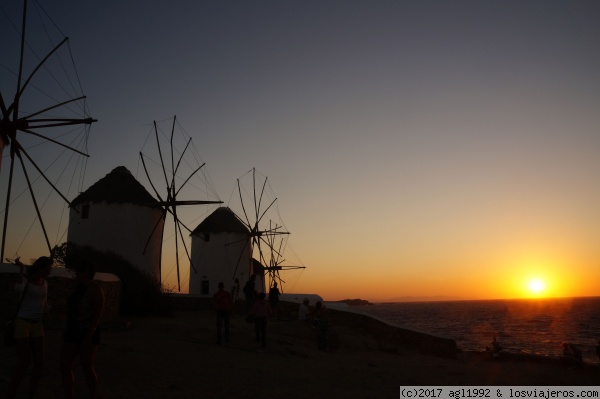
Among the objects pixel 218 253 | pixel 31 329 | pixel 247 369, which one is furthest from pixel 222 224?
pixel 31 329

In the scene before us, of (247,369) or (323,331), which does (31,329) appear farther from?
(323,331)

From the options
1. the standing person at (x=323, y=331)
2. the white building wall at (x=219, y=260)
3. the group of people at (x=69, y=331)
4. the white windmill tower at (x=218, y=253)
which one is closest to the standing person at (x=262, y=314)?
the standing person at (x=323, y=331)

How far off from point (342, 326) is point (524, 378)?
7.68 meters

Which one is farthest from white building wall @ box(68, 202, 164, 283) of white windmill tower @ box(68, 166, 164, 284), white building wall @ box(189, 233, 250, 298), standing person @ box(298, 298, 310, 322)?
standing person @ box(298, 298, 310, 322)

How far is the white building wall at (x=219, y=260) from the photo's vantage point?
3086cm

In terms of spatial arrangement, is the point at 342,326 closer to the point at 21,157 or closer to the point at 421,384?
the point at 421,384

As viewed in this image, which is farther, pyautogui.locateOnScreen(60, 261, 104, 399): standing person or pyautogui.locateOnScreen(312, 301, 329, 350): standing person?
pyautogui.locateOnScreen(312, 301, 329, 350): standing person

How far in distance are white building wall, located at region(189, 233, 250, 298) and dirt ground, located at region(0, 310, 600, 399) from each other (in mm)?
15306

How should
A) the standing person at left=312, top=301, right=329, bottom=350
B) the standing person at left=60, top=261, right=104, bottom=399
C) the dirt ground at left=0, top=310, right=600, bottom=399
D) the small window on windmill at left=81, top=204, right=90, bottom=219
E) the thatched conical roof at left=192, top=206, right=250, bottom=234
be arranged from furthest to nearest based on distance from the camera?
the thatched conical roof at left=192, top=206, right=250, bottom=234, the small window on windmill at left=81, top=204, right=90, bottom=219, the standing person at left=312, top=301, right=329, bottom=350, the dirt ground at left=0, top=310, right=600, bottom=399, the standing person at left=60, top=261, right=104, bottom=399

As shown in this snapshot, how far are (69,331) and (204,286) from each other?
26.4 meters

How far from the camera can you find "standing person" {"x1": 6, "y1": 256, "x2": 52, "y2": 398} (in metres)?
5.33

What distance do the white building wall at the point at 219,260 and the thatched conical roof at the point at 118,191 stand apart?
790 cm

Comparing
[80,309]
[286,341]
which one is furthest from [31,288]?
[286,341]

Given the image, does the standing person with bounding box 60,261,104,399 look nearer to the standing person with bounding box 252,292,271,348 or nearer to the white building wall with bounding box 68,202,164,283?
the standing person with bounding box 252,292,271,348
